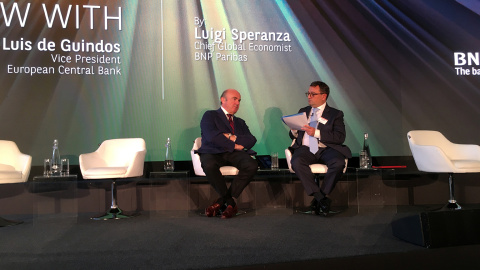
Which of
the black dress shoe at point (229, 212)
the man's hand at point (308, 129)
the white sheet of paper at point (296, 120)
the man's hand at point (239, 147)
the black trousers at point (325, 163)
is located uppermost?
the white sheet of paper at point (296, 120)

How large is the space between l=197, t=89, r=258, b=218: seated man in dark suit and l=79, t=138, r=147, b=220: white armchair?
0.62 meters

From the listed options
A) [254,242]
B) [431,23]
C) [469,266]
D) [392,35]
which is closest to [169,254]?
[254,242]

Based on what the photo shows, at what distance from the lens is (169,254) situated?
261 centimetres

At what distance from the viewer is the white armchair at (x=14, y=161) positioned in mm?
4420

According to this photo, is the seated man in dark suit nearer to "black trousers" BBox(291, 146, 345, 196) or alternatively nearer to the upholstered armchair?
"black trousers" BBox(291, 146, 345, 196)

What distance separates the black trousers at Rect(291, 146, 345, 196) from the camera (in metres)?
4.26

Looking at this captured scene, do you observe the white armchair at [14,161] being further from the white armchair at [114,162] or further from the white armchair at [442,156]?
the white armchair at [442,156]

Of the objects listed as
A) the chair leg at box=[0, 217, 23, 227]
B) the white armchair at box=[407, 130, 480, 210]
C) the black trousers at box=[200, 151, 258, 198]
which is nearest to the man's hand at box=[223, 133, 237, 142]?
the black trousers at box=[200, 151, 258, 198]

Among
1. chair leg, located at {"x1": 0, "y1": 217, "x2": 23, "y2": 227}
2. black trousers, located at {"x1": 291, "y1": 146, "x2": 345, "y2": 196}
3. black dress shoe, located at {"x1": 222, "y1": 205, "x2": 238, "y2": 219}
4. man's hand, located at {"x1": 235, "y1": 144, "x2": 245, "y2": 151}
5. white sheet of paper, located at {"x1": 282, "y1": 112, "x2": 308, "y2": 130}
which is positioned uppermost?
white sheet of paper, located at {"x1": 282, "y1": 112, "x2": 308, "y2": 130}

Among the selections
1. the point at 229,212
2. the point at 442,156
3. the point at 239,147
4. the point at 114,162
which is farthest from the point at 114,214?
the point at 442,156

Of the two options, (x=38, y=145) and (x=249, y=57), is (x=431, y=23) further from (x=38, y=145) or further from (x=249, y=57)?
(x=38, y=145)

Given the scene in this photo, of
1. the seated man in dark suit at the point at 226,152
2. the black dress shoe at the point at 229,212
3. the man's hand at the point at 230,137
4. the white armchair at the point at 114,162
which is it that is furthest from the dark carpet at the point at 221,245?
the man's hand at the point at 230,137

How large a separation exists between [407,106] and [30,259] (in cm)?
464

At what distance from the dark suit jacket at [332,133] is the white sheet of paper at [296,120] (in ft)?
0.73
